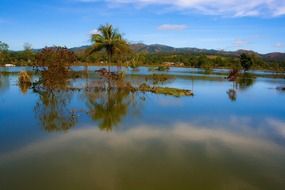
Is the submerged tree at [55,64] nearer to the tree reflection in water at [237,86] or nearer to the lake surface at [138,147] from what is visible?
the lake surface at [138,147]

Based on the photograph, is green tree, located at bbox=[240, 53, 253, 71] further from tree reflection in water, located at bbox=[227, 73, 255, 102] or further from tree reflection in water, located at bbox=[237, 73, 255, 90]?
tree reflection in water, located at bbox=[227, 73, 255, 102]

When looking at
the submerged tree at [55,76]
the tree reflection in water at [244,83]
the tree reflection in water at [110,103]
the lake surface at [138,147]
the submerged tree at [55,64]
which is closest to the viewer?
the lake surface at [138,147]

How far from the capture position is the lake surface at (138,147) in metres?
7.51

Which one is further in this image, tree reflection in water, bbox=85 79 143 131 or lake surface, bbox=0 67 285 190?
tree reflection in water, bbox=85 79 143 131

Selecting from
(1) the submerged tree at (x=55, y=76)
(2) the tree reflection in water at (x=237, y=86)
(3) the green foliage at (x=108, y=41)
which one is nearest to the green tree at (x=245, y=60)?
(2) the tree reflection in water at (x=237, y=86)

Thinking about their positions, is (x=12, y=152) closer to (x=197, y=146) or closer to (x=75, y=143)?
(x=75, y=143)

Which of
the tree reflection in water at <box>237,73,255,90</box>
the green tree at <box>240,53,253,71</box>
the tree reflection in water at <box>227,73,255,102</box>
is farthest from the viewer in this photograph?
the green tree at <box>240,53,253,71</box>

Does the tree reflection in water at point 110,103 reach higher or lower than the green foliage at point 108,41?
lower

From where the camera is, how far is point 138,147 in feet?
32.9

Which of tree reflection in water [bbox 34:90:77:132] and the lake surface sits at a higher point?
tree reflection in water [bbox 34:90:77:132]

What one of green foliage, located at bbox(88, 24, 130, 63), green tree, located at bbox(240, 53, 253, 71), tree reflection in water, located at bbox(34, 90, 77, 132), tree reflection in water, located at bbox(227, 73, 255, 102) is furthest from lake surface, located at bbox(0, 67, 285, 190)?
green tree, located at bbox(240, 53, 253, 71)

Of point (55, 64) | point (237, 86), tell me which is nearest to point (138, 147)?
point (55, 64)

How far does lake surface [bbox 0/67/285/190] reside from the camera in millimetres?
7508

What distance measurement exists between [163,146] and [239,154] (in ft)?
7.70
